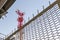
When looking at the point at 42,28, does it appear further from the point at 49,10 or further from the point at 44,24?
the point at 49,10

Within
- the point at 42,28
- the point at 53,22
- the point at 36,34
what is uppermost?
the point at 53,22

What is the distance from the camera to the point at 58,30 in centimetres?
460

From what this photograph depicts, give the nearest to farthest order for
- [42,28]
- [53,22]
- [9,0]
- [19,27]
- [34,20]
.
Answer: [9,0], [53,22], [42,28], [34,20], [19,27]

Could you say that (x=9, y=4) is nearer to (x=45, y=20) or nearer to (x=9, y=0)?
(x=9, y=0)

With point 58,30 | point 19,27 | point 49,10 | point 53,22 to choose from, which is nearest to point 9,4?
point 58,30

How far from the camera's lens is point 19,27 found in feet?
25.3

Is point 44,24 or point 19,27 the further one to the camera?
point 19,27

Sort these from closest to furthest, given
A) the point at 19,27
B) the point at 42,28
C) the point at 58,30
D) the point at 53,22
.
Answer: the point at 58,30 → the point at 53,22 → the point at 42,28 → the point at 19,27

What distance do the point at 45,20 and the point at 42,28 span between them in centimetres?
38

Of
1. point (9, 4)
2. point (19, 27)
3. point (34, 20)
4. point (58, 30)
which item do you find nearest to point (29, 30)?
point (34, 20)

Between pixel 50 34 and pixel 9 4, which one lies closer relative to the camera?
pixel 9 4

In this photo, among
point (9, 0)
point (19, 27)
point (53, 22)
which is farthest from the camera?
point (19, 27)

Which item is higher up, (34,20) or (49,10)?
(49,10)

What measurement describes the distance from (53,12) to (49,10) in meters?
0.33
